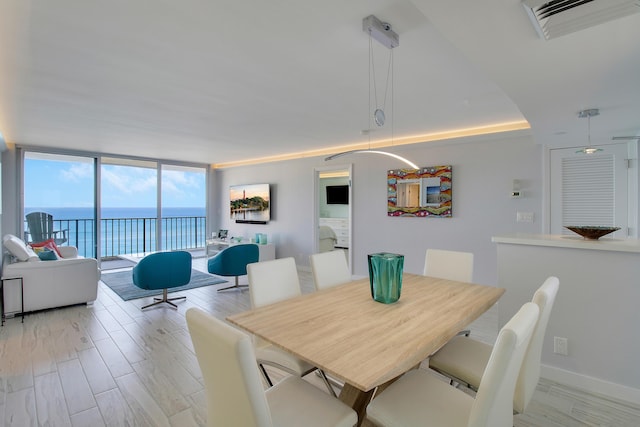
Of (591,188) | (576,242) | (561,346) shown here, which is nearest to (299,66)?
(576,242)

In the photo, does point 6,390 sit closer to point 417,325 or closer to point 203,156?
point 417,325

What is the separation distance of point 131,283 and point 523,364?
18.2ft

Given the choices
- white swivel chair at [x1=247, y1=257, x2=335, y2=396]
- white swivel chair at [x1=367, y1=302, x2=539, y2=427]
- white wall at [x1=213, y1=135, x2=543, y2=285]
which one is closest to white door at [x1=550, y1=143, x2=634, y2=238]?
white wall at [x1=213, y1=135, x2=543, y2=285]

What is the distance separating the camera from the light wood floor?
1.93m

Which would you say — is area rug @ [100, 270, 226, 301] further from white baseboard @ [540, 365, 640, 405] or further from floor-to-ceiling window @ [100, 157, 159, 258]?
white baseboard @ [540, 365, 640, 405]

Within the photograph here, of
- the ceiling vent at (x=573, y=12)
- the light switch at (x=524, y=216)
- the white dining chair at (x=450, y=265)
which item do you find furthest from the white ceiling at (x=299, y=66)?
the white dining chair at (x=450, y=265)

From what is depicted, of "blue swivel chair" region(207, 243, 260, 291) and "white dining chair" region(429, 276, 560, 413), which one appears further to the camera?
"blue swivel chair" region(207, 243, 260, 291)

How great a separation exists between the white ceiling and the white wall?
460mm

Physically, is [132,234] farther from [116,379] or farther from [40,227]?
[116,379]

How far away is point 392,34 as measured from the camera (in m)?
1.85

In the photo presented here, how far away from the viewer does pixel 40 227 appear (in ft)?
19.3

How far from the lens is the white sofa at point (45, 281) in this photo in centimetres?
358

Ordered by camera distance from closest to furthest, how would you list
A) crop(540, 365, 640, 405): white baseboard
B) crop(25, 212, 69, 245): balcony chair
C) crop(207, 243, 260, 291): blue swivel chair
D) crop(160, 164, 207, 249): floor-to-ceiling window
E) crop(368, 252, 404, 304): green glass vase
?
crop(368, 252, 404, 304): green glass vase
crop(540, 365, 640, 405): white baseboard
crop(207, 243, 260, 291): blue swivel chair
crop(25, 212, 69, 245): balcony chair
crop(160, 164, 207, 249): floor-to-ceiling window

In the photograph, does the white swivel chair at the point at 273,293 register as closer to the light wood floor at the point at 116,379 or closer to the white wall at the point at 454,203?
the light wood floor at the point at 116,379
